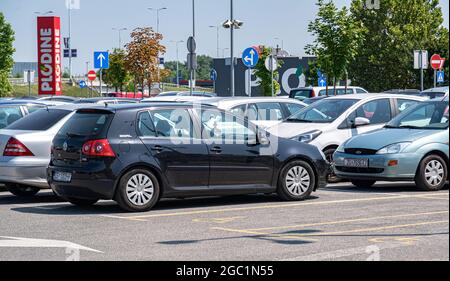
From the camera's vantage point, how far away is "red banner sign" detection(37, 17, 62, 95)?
51.5 meters

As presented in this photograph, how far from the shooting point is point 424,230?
11.0m

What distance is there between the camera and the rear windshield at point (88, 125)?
13.1 metres

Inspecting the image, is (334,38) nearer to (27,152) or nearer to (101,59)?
(101,59)

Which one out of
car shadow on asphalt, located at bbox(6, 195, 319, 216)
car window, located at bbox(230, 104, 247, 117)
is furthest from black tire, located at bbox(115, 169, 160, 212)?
car window, located at bbox(230, 104, 247, 117)

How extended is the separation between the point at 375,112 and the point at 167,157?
613 cm

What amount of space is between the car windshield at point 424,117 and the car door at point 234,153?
3.41 meters

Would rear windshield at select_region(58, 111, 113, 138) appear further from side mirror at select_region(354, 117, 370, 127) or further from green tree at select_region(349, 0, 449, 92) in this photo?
green tree at select_region(349, 0, 449, 92)

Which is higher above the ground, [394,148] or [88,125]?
[88,125]

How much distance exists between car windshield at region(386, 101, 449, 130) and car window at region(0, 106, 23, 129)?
6195 millimetres

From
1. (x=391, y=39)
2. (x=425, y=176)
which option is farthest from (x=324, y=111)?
(x=391, y=39)

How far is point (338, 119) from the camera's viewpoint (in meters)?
17.9

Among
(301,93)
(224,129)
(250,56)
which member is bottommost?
(224,129)

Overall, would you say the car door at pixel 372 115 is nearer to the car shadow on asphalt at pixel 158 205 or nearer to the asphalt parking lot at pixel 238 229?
the asphalt parking lot at pixel 238 229

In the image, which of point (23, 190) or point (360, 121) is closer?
point (23, 190)
